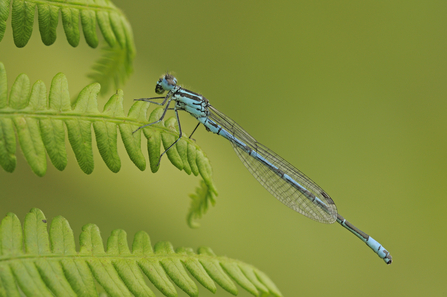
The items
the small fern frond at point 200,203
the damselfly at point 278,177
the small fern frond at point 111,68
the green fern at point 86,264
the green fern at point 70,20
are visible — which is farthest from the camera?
the damselfly at point 278,177

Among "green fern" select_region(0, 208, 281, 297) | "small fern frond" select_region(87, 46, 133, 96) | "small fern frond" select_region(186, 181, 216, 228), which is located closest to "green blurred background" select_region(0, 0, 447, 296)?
"small fern frond" select_region(87, 46, 133, 96)

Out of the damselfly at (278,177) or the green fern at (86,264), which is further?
the damselfly at (278,177)

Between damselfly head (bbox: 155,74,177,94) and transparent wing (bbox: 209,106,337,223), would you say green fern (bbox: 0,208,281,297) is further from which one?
transparent wing (bbox: 209,106,337,223)

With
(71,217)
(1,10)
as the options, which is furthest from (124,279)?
(71,217)

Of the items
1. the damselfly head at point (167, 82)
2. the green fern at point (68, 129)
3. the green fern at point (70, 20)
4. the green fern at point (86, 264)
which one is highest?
the damselfly head at point (167, 82)

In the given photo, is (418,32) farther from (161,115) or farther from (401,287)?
(161,115)

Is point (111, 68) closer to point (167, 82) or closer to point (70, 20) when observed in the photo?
point (70, 20)

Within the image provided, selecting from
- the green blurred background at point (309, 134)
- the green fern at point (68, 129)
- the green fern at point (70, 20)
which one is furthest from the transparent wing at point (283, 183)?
the green fern at point (70, 20)

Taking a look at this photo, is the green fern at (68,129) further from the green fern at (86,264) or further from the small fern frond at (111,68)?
the small fern frond at (111,68)
